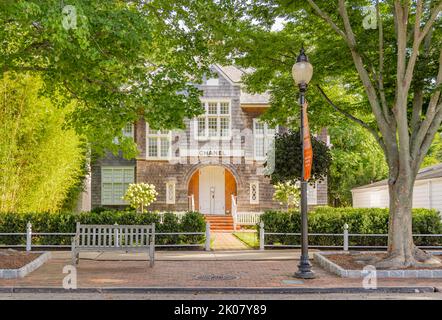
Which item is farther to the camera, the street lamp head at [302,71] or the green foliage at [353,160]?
the green foliage at [353,160]

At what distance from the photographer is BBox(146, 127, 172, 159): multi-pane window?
2814 cm

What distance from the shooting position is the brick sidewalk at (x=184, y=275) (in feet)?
32.2

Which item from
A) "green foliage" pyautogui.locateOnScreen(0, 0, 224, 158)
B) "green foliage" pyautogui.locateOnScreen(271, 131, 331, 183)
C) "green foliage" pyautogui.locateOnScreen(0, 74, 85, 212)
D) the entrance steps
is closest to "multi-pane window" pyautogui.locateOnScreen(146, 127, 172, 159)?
the entrance steps

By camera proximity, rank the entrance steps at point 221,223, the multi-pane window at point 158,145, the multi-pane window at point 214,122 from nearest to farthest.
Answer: the entrance steps at point 221,223 → the multi-pane window at point 214,122 → the multi-pane window at point 158,145

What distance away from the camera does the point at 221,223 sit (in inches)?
1093

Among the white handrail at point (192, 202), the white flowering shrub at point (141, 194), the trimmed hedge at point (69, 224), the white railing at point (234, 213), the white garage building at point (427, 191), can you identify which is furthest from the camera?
the white handrail at point (192, 202)

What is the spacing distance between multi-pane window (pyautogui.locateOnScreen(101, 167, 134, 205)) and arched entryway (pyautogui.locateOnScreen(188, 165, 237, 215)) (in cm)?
378

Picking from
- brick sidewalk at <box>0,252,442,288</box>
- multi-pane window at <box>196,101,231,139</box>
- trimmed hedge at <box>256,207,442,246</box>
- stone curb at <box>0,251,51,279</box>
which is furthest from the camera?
multi-pane window at <box>196,101,231,139</box>

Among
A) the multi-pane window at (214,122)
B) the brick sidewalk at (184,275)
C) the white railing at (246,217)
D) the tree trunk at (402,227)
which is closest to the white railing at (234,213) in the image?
the white railing at (246,217)

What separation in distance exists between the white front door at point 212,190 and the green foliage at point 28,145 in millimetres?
12603

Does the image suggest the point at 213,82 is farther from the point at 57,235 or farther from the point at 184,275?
the point at 184,275

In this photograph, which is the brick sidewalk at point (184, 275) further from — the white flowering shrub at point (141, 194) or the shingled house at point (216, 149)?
the shingled house at point (216, 149)

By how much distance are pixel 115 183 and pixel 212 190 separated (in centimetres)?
576

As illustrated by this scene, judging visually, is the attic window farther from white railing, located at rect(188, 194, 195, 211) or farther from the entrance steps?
the entrance steps
